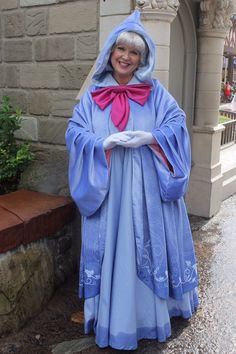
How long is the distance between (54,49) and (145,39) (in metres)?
1.28

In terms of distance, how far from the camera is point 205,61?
183 inches

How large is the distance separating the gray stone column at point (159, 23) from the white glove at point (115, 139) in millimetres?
932

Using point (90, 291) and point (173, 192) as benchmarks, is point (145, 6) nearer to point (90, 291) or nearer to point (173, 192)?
point (173, 192)

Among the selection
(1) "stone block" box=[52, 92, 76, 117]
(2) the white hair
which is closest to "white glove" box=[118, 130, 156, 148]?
(2) the white hair

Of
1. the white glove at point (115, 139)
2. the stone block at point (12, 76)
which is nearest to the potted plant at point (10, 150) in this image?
the stone block at point (12, 76)

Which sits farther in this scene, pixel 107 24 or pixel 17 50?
pixel 17 50

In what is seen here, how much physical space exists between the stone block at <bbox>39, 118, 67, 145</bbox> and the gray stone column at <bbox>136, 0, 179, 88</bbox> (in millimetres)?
941

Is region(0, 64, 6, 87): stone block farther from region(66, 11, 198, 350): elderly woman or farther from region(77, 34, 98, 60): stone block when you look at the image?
region(66, 11, 198, 350): elderly woman

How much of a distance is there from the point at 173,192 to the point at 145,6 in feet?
4.46

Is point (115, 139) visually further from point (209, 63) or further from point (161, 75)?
point (209, 63)

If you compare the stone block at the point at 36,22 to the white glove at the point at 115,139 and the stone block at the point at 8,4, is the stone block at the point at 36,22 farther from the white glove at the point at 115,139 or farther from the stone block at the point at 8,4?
the white glove at the point at 115,139

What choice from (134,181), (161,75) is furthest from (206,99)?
(134,181)

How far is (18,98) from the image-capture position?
383cm

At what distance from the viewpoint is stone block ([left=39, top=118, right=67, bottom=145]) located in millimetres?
3545
